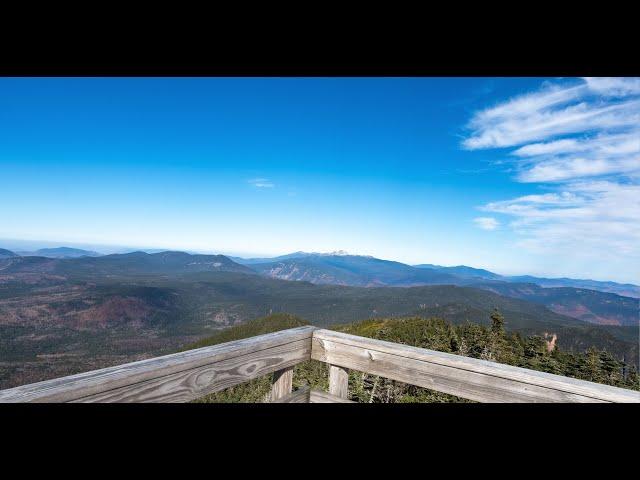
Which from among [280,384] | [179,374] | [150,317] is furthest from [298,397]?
[150,317]

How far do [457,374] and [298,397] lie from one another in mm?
918

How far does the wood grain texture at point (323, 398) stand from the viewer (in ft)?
7.16

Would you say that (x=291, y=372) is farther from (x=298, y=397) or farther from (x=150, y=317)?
(x=150, y=317)

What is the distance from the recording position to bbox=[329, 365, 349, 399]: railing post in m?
2.23

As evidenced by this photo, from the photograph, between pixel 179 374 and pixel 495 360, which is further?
pixel 495 360

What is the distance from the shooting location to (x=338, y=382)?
7.36 feet

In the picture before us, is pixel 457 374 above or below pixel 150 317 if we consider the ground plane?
above

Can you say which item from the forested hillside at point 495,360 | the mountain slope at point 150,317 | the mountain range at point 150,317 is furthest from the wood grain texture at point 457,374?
the mountain range at point 150,317

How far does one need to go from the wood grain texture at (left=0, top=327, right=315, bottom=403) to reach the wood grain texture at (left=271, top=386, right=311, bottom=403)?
17 cm

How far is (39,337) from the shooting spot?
119312 mm
